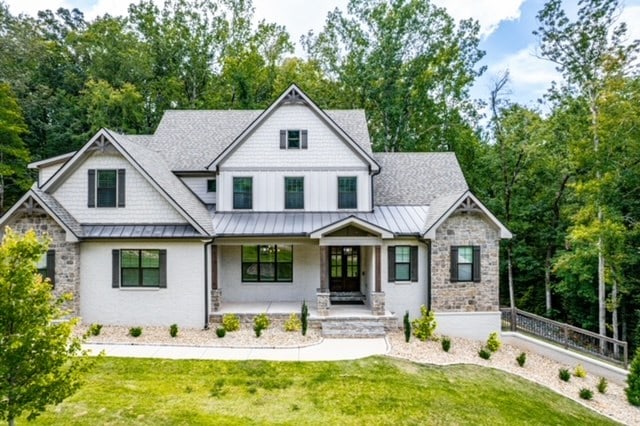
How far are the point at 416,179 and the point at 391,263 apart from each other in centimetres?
517

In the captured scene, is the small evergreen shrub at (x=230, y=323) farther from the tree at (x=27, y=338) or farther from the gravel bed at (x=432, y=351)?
the tree at (x=27, y=338)

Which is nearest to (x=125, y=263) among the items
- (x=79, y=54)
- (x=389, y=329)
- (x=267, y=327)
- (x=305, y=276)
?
(x=267, y=327)

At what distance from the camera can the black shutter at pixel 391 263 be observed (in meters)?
15.0

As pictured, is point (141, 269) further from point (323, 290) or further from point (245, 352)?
point (323, 290)

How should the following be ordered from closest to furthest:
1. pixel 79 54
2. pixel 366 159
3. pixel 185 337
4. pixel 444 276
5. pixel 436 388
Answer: pixel 436 388 < pixel 185 337 < pixel 444 276 < pixel 366 159 < pixel 79 54

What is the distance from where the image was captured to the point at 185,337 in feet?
41.1

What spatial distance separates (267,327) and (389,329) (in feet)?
14.6

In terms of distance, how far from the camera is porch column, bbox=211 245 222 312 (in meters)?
14.2

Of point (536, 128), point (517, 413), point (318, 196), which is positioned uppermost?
point (536, 128)

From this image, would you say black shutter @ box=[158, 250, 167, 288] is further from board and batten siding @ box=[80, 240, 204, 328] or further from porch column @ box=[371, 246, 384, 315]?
porch column @ box=[371, 246, 384, 315]

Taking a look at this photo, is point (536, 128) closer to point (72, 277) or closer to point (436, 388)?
point (436, 388)

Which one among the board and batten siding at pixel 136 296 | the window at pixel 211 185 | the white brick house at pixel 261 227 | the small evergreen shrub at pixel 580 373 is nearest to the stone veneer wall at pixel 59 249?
the white brick house at pixel 261 227

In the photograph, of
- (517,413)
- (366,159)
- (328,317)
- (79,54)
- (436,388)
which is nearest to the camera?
(517,413)

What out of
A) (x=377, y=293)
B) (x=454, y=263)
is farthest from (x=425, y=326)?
(x=454, y=263)
